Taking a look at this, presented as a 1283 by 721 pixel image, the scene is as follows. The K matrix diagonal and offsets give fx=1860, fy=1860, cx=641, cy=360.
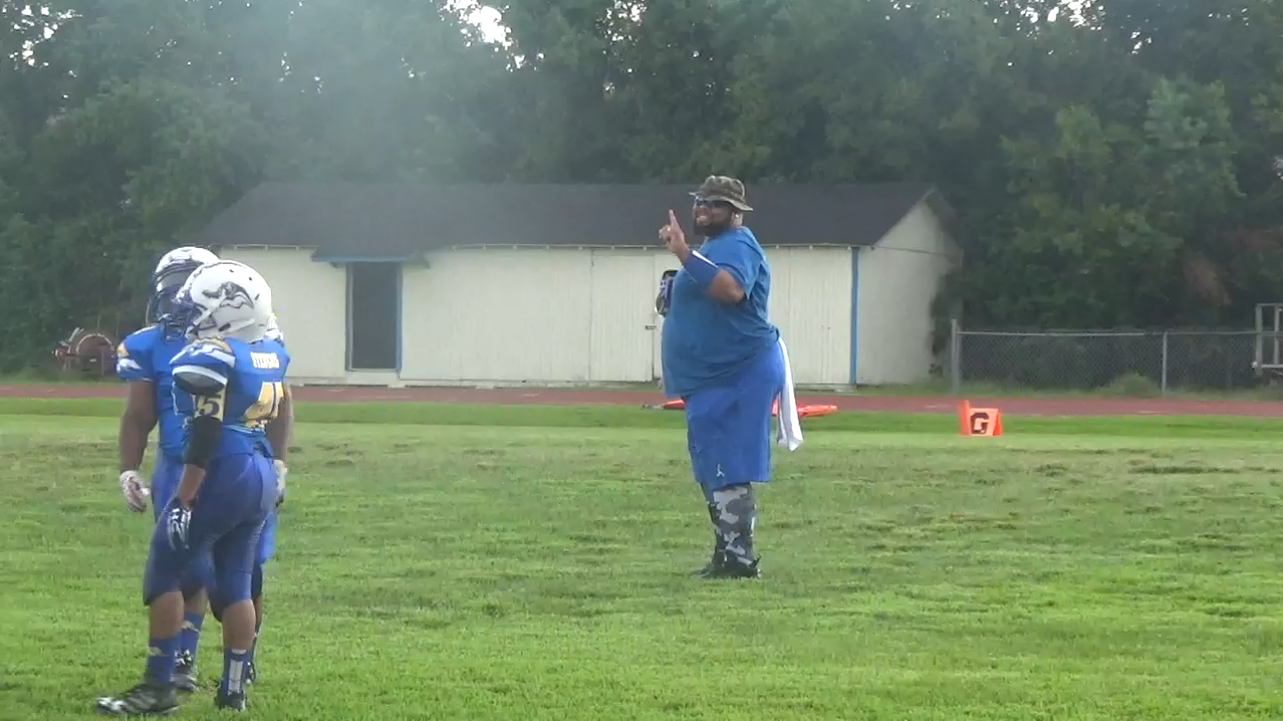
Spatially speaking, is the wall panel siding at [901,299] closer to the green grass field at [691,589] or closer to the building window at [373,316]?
the building window at [373,316]

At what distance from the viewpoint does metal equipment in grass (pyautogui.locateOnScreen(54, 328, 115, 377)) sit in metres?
38.6

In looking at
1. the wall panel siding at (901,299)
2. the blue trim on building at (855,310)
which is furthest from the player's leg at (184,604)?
the wall panel siding at (901,299)

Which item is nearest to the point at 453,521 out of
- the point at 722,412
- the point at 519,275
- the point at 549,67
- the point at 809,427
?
the point at 722,412

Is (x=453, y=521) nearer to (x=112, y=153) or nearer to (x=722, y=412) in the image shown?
(x=722, y=412)

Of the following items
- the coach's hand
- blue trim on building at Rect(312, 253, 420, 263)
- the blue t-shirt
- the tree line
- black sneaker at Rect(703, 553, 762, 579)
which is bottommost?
black sneaker at Rect(703, 553, 762, 579)

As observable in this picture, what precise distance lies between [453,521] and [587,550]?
1.61 meters

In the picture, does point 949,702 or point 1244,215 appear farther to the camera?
point 1244,215

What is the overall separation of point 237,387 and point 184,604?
99 centimetres

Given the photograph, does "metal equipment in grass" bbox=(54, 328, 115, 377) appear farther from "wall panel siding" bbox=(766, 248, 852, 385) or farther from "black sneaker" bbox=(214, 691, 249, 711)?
"black sneaker" bbox=(214, 691, 249, 711)

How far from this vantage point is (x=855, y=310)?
34.8 meters

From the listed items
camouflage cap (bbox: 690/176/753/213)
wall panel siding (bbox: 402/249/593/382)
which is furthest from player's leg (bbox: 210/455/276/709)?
wall panel siding (bbox: 402/249/593/382)

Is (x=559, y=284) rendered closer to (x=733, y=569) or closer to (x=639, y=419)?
(x=639, y=419)

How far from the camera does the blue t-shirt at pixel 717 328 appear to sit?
977 centimetres

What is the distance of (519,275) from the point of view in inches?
1433
